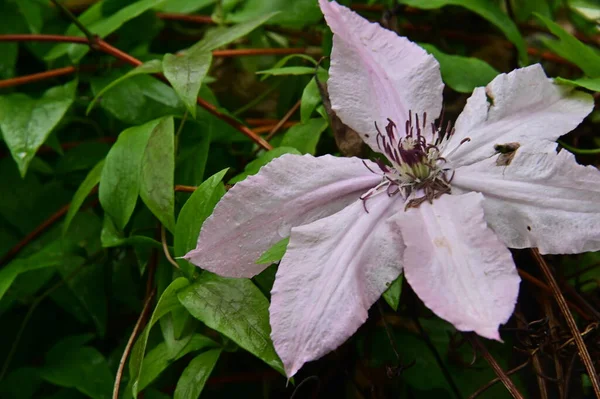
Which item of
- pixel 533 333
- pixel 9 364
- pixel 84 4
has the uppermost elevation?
pixel 84 4

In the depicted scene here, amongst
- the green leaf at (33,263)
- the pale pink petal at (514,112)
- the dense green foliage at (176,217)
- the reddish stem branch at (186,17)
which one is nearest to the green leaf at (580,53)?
the dense green foliage at (176,217)

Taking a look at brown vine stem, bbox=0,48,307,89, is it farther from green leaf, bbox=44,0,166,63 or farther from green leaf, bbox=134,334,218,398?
green leaf, bbox=134,334,218,398

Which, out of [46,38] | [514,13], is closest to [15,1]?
[46,38]

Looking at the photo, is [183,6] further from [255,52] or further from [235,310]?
[235,310]

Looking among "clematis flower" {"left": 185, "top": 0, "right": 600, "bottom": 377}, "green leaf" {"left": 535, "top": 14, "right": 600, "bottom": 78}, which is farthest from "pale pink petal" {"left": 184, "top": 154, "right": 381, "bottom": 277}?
"green leaf" {"left": 535, "top": 14, "right": 600, "bottom": 78}

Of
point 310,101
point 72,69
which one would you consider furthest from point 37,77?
point 310,101

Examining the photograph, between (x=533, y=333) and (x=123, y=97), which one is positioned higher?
(x=123, y=97)

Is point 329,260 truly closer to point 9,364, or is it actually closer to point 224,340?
point 224,340
